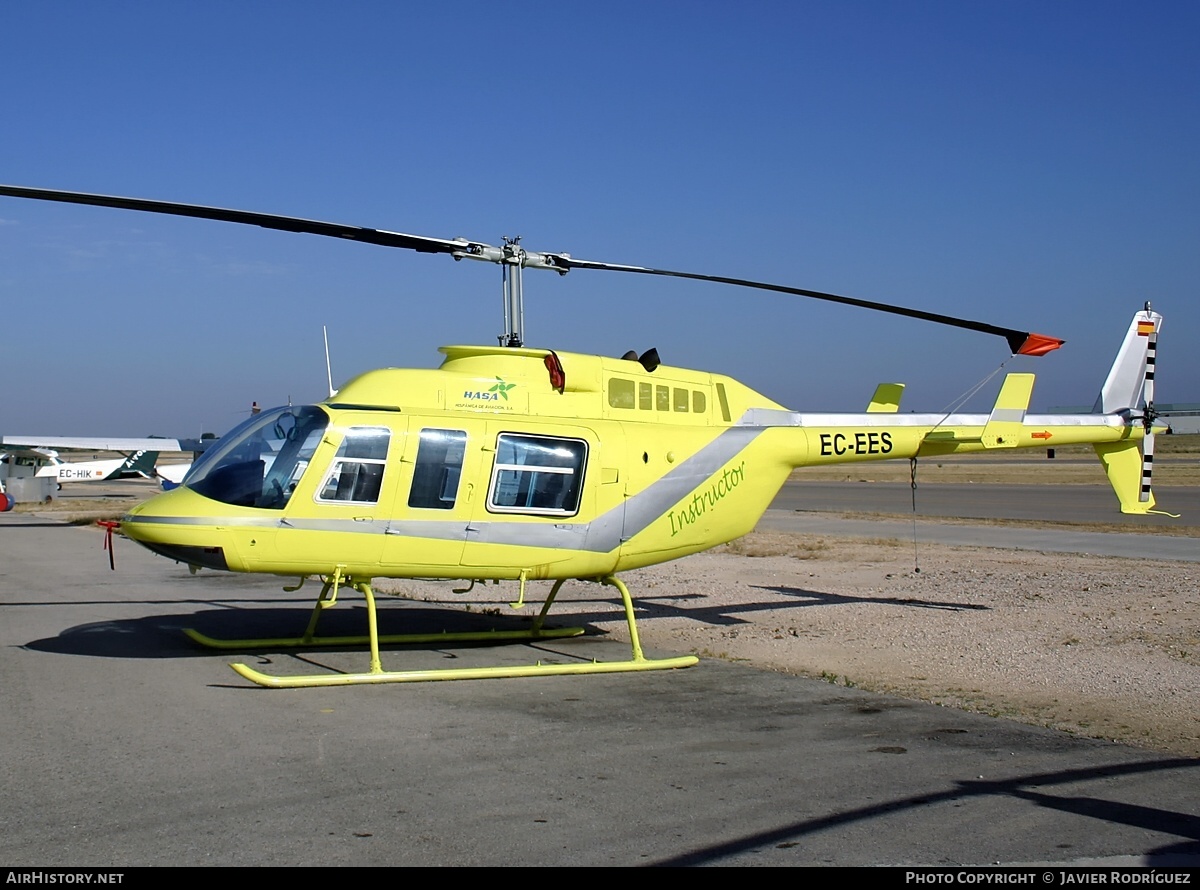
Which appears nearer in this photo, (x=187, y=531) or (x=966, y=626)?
(x=187, y=531)

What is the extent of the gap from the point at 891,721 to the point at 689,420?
4.33 m

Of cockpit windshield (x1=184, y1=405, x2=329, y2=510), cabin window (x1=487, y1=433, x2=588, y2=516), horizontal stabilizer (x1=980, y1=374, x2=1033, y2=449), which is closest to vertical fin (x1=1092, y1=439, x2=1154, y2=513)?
horizontal stabilizer (x1=980, y1=374, x2=1033, y2=449)

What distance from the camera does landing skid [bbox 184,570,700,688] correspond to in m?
8.77

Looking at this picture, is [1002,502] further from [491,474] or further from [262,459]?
[262,459]

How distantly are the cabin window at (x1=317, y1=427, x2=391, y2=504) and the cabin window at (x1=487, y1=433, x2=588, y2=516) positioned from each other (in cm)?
106

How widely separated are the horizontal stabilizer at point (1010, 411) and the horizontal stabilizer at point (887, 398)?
4.20 ft

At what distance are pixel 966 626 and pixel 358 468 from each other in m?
7.23

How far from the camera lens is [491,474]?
9.77 m

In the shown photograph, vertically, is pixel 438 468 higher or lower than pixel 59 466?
higher

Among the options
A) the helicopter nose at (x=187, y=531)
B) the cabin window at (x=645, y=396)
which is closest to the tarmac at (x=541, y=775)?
the helicopter nose at (x=187, y=531)

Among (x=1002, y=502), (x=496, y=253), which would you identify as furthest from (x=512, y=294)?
(x=1002, y=502)

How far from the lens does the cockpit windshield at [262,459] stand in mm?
9078
